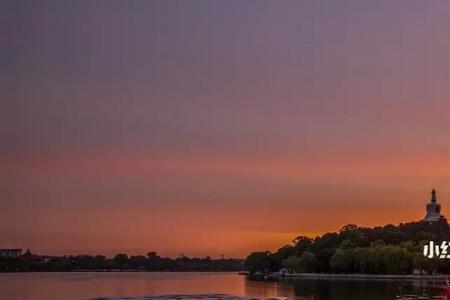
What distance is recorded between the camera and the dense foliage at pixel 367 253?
148m

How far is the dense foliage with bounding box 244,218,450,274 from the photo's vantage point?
148 metres

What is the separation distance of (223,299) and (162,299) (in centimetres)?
486

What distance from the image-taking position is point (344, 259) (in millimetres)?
158000

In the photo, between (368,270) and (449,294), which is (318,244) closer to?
(368,270)

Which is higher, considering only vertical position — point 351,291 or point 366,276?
point 366,276

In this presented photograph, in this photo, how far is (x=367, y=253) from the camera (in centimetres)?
15350

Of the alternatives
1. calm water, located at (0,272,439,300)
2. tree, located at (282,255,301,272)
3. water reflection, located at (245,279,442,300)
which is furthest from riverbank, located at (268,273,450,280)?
water reflection, located at (245,279,442,300)

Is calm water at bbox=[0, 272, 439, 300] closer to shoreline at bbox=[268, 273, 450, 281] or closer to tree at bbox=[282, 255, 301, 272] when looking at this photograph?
shoreline at bbox=[268, 273, 450, 281]

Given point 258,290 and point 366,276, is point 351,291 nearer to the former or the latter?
point 258,290

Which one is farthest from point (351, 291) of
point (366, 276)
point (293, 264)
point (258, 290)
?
point (293, 264)

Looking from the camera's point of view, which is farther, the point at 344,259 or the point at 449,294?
the point at 344,259

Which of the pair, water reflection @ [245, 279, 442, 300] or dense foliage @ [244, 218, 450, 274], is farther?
dense foliage @ [244, 218, 450, 274]

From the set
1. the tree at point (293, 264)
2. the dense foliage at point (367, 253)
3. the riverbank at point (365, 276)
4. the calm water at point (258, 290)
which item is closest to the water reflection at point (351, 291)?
the calm water at point (258, 290)

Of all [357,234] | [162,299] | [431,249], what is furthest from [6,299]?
[357,234]
